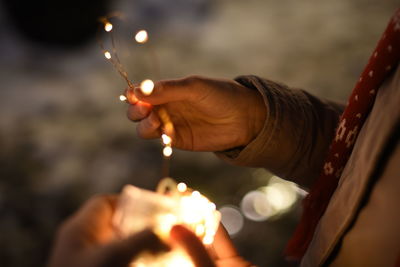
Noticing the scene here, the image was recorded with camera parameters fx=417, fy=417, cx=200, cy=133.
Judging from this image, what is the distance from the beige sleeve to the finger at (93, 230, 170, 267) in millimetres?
598

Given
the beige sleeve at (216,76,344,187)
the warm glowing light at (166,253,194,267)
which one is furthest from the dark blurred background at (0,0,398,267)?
the warm glowing light at (166,253,194,267)

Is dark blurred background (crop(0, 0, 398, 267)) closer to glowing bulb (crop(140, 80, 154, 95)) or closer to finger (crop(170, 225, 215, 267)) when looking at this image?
glowing bulb (crop(140, 80, 154, 95))

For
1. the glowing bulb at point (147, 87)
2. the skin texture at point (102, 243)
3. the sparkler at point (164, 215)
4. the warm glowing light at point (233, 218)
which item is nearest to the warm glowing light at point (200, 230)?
the sparkler at point (164, 215)

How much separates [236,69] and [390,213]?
8.17 feet

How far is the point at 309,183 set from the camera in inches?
48.6

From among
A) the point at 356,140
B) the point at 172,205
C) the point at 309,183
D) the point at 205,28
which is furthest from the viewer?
the point at 205,28

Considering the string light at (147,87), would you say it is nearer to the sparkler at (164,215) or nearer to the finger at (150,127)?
the finger at (150,127)

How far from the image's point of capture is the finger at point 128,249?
1.90 feet

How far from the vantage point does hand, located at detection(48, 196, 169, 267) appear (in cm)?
59

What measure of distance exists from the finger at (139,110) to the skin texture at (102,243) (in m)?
0.37

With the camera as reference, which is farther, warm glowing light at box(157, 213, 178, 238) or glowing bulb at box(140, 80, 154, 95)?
glowing bulb at box(140, 80, 154, 95)

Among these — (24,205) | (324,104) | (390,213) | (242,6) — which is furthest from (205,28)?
(390,213)

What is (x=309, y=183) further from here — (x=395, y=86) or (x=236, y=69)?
(x=236, y=69)

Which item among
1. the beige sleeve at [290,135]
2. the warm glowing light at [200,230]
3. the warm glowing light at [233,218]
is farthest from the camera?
the warm glowing light at [233,218]
